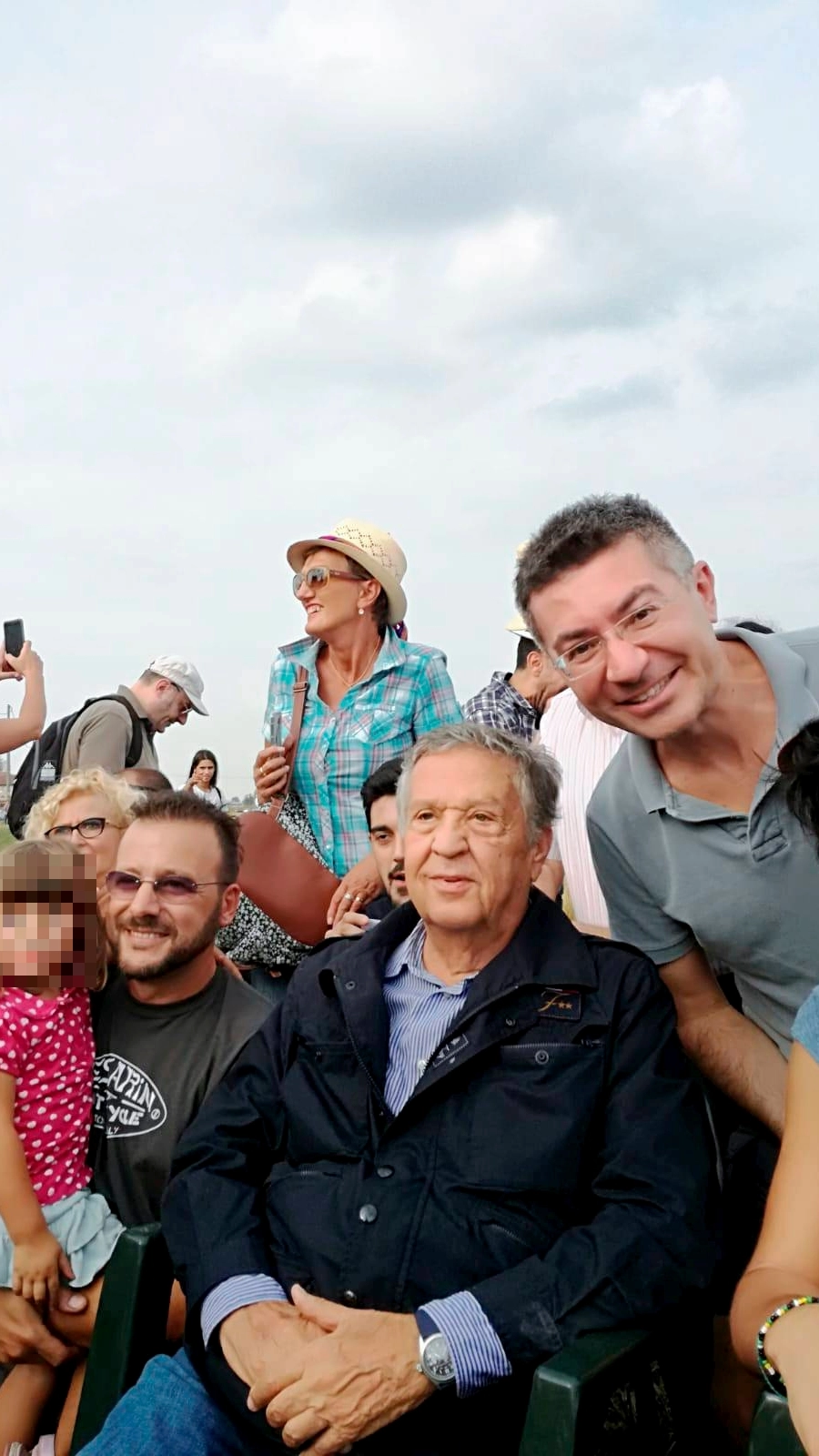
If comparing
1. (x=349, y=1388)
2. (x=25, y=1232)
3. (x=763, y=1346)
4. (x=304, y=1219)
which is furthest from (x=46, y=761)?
(x=763, y=1346)

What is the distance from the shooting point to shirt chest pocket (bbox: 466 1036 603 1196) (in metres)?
1.92

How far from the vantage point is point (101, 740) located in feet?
15.6

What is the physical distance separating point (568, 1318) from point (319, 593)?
2.65 m

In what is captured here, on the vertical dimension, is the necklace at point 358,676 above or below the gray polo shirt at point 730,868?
above

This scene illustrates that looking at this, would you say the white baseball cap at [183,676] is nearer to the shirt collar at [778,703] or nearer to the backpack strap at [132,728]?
the backpack strap at [132,728]

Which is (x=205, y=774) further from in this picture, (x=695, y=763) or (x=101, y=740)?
(x=695, y=763)

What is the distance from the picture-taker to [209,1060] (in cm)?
253

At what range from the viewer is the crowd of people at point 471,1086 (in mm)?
1807

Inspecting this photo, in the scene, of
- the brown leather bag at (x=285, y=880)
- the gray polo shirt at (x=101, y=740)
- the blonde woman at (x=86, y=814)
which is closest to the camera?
the blonde woman at (x=86, y=814)

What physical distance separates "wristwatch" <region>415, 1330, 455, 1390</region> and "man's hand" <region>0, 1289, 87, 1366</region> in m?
0.89

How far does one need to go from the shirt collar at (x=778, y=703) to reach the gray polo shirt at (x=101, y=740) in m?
2.86

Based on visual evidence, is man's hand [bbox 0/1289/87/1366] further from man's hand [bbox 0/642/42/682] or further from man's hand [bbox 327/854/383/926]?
man's hand [bbox 0/642/42/682]

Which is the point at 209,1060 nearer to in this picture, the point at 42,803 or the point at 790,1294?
the point at 42,803

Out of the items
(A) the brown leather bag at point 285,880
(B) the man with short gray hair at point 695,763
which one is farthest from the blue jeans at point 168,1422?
(A) the brown leather bag at point 285,880
